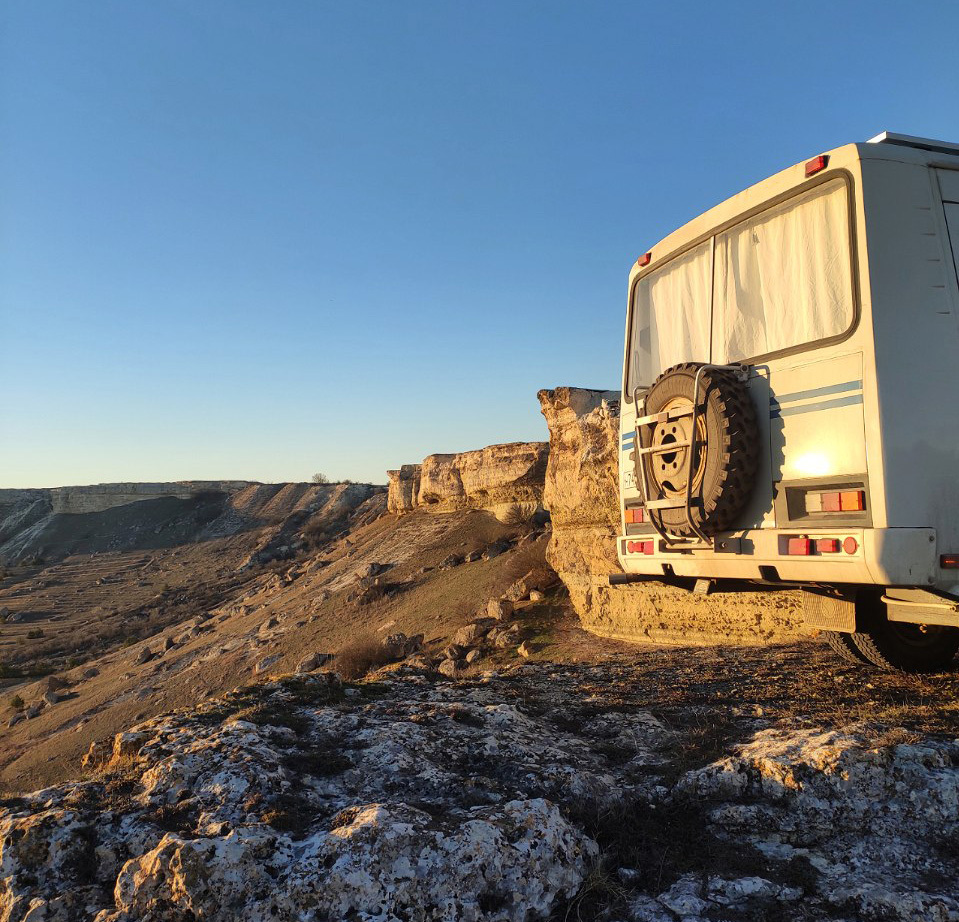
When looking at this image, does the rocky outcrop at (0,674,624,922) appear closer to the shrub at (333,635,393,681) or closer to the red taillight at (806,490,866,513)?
the red taillight at (806,490,866,513)

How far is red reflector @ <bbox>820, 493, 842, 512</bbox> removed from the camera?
180 inches

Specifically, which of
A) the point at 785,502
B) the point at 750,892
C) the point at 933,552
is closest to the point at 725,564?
the point at 785,502

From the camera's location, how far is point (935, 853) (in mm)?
2838

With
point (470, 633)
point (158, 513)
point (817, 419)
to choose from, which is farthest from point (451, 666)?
point (158, 513)

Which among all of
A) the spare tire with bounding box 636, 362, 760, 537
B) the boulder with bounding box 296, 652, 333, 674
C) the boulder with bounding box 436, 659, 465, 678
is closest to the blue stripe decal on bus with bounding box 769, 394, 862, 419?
the spare tire with bounding box 636, 362, 760, 537

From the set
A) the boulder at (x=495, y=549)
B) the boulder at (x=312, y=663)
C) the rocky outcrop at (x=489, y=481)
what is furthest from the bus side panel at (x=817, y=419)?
the rocky outcrop at (x=489, y=481)

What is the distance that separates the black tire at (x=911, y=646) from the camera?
600 centimetres

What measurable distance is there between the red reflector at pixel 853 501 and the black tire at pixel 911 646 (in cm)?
206

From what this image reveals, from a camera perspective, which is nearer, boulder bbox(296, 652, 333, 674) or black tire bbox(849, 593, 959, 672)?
black tire bbox(849, 593, 959, 672)

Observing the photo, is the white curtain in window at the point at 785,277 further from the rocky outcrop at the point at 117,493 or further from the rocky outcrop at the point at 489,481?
the rocky outcrop at the point at 117,493

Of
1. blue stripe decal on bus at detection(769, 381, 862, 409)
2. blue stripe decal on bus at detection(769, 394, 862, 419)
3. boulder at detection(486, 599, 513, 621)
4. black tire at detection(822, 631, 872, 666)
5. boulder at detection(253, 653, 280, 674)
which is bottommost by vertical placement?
boulder at detection(253, 653, 280, 674)

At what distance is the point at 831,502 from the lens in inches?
182

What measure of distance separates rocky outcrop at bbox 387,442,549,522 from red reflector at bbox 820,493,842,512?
2172 centimetres

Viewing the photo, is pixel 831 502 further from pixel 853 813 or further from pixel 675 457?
pixel 853 813
